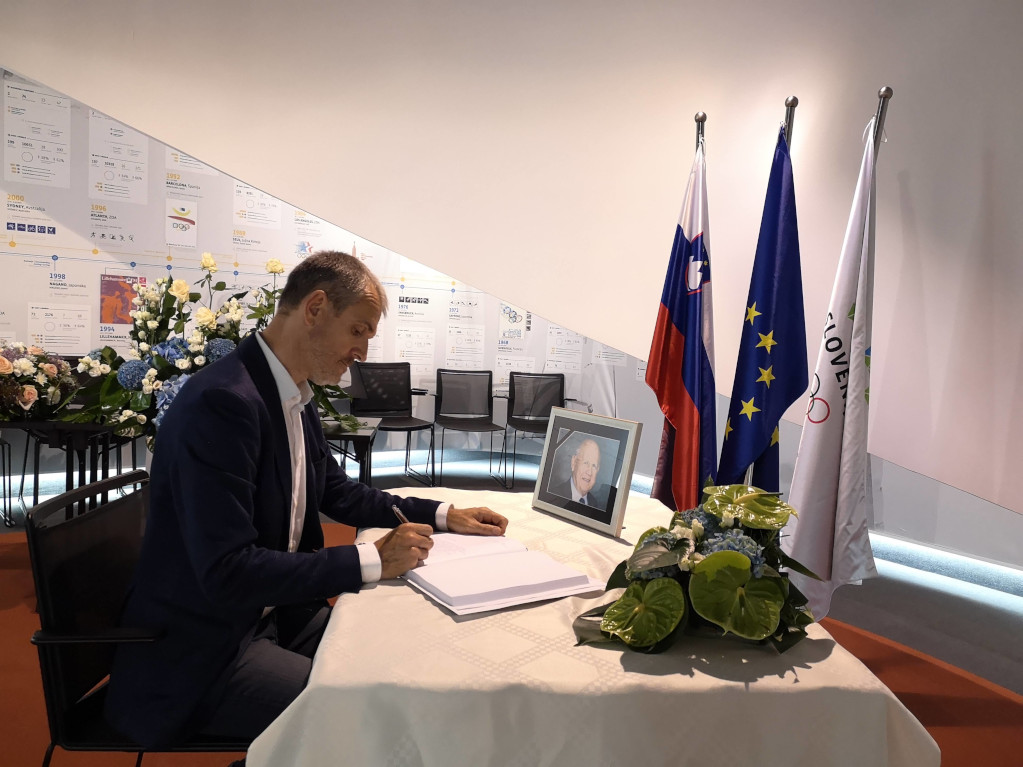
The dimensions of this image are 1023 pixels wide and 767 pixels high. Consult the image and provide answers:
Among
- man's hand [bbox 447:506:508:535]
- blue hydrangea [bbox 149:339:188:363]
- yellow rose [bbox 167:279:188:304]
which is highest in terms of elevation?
yellow rose [bbox 167:279:188:304]

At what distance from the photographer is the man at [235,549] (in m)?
1.21

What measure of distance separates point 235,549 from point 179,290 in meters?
1.77

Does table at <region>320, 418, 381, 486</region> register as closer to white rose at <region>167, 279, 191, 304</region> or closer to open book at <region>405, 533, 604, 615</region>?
white rose at <region>167, 279, 191, 304</region>

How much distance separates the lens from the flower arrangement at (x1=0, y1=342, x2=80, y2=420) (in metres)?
3.13

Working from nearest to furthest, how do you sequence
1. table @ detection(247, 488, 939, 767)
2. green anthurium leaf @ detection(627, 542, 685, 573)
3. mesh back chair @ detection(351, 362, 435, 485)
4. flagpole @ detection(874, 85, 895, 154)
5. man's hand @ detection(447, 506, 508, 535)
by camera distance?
1. table @ detection(247, 488, 939, 767)
2. green anthurium leaf @ detection(627, 542, 685, 573)
3. man's hand @ detection(447, 506, 508, 535)
4. flagpole @ detection(874, 85, 895, 154)
5. mesh back chair @ detection(351, 362, 435, 485)

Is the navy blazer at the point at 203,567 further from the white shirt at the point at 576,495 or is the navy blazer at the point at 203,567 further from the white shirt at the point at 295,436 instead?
the white shirt at the point at 576,495

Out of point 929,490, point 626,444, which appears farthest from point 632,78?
point 929,490

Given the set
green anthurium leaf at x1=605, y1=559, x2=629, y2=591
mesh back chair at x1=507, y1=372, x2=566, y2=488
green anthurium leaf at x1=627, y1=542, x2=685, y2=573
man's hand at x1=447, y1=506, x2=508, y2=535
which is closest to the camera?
green anthurium leaf at x1=627, y1=542, x2=685, y2=573

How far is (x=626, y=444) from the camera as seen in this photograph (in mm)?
1543

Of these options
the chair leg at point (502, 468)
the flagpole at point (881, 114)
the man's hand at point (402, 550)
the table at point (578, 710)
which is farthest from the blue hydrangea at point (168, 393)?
the chair leg at point (502, 468)

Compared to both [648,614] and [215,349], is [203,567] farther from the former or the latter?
[215,349]

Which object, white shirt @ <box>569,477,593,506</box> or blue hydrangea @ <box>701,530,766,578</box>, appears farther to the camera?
white shirt @ <box>569,477,593,506</box>

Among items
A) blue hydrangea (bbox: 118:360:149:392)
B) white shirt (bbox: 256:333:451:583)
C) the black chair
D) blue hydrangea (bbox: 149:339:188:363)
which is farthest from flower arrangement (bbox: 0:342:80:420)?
white shirt (bbox: 256:333:451:583)

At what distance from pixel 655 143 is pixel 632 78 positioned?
10.6 inches
